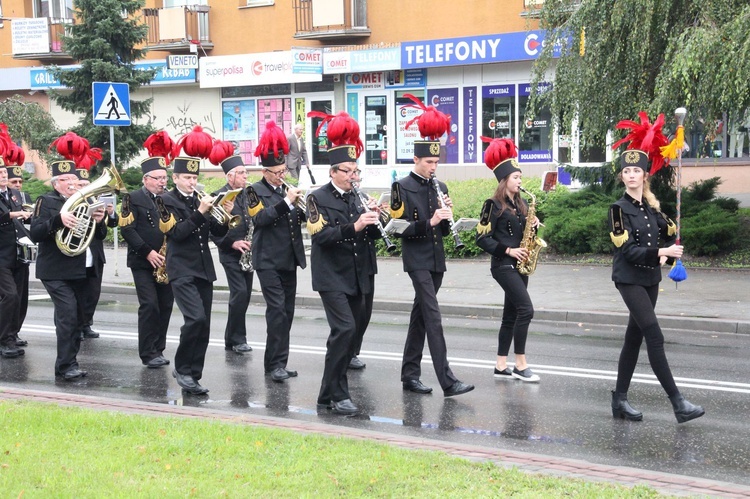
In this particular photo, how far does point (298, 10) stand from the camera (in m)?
33.6

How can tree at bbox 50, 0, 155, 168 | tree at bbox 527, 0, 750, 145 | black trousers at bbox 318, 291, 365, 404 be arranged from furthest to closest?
tree at bbox 50, 0, 155, 168
tree at bbox 527, 0, 750, 145
black trousers at bbox 318, 291, 365, 404

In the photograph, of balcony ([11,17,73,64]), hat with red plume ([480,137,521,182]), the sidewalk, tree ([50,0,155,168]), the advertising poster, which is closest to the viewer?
hat with red plume ([480,137,521,182])

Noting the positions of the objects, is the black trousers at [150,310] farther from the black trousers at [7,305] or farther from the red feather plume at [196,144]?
the red feather plume at [196,144]

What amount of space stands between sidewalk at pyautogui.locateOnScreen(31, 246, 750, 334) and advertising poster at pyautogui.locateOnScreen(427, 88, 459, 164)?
42.4ft

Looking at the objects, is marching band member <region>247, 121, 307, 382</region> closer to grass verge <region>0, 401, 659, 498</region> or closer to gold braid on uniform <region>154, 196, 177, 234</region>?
gold braid on uniform <region>154, 196, 177, 234</region>

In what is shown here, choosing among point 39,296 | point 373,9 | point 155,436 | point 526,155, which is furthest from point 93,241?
point 373,9

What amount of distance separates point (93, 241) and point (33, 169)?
29448 millimetres

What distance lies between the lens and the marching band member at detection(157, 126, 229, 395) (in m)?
9.70

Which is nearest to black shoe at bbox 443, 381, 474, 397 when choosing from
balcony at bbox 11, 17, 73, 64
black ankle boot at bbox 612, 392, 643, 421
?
black ankle boot at bbox 612, 392, 643, 421

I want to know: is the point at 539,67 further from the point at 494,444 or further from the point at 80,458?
the point at 80,458

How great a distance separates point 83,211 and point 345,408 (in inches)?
137

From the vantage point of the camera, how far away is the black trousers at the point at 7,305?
11.8 metres

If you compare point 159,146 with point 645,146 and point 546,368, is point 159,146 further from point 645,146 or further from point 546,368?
point 645,146

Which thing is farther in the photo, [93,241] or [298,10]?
[298,10]
